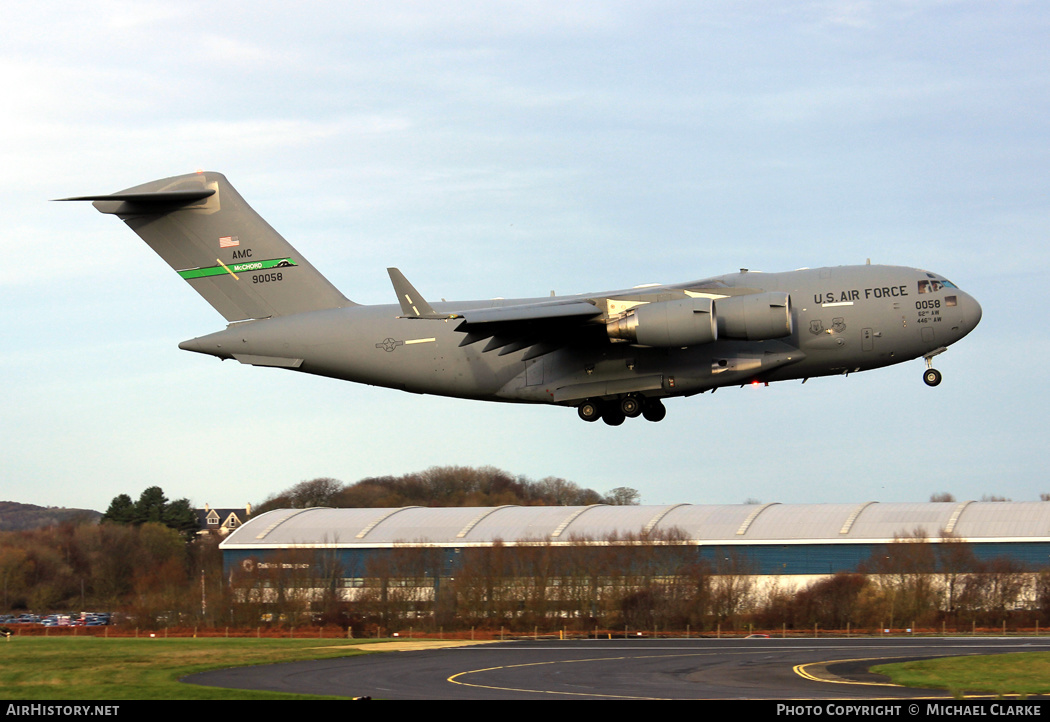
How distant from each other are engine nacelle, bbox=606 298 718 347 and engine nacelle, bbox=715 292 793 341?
22 cm

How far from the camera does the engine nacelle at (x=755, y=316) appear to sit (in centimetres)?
1859

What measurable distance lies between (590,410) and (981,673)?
378 inches

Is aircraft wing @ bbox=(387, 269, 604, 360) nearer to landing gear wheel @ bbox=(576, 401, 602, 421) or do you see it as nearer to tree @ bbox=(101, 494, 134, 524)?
landing gear wheel @ bbox=(576, 401, 602, 421)

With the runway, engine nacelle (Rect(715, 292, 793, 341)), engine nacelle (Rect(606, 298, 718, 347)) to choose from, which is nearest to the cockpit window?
engine nacelle (Rect(715, 292, 793, 341))

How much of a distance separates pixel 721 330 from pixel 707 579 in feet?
84.0

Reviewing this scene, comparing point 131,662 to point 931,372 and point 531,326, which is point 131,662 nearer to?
point 531,326

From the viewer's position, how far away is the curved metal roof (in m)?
45.3

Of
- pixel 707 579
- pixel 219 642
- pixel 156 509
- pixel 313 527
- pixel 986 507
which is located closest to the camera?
pixel 219 642

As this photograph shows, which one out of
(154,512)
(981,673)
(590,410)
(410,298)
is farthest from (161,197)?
(154,512)

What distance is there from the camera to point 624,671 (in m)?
26.6

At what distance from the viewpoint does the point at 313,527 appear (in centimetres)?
5112

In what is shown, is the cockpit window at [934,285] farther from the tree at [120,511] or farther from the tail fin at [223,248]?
the tree at [120,511]
